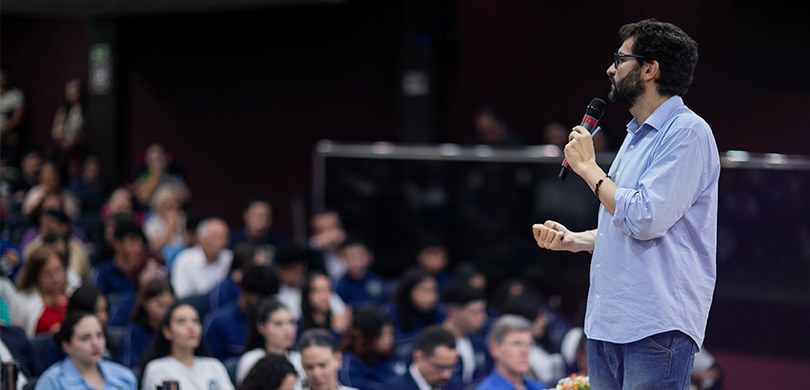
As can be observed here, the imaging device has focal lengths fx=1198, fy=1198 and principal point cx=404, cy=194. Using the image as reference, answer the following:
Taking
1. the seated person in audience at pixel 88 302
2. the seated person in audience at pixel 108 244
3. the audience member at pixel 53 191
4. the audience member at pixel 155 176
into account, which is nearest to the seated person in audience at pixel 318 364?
the seated person in audience at pixel 88 302

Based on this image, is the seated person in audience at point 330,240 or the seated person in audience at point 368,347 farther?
the seated person in audience at point 330,240

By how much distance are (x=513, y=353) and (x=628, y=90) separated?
9.32 feet

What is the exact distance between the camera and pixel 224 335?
5.94 metres

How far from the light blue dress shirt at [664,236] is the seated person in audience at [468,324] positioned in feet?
11.9

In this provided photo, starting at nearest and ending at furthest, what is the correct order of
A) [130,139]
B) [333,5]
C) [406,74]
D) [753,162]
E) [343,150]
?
1. [753,162]
2. [343,150]
3. [406,74]
4. [333,5]
5. [130,139]

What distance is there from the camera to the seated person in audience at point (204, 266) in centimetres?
711

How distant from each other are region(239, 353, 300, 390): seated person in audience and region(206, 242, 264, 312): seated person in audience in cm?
216

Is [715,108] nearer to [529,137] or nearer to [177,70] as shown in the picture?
[529,137]

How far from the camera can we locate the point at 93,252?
7.32m

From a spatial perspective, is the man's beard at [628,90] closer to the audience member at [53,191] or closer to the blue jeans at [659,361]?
the blue jeans at [659,361]

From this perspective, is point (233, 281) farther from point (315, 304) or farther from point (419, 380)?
point (419, 380)

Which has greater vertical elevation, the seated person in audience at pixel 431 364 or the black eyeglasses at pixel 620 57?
the black eyeglasses at pixel 620 57

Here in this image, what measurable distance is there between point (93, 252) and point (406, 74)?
132 inches

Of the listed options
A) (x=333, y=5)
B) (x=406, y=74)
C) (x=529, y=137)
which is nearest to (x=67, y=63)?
(x=333, y=5)
